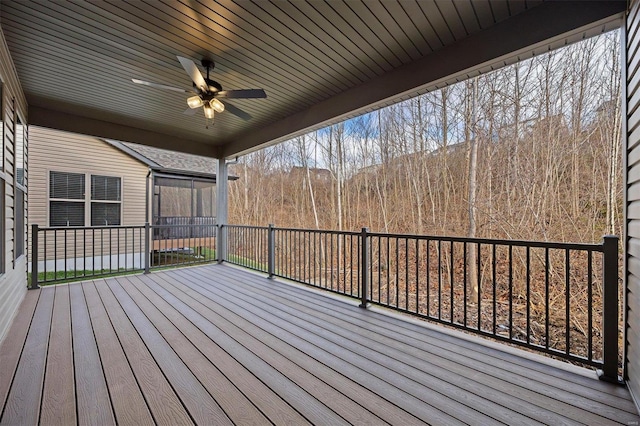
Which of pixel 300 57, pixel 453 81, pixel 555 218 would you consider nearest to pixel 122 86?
pixel 300 57

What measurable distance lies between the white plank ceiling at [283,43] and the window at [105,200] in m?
3.57

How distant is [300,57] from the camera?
2.82 m

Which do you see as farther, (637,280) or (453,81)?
(453,81)

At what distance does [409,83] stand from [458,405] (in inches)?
109

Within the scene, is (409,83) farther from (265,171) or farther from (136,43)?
(265,171)

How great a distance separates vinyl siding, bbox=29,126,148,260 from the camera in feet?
20.4

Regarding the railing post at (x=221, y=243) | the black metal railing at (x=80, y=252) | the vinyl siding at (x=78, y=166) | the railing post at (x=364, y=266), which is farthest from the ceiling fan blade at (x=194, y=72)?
the vinyl siding at (x=78, y=166)

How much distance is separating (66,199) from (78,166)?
0.85 m

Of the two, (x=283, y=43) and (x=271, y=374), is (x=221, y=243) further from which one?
(x=271, y=374)

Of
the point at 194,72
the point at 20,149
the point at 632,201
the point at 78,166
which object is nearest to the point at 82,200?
the point at 78,166

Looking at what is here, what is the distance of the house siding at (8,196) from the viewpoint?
98.0 inches

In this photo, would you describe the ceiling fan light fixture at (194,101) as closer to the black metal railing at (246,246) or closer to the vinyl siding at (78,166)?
the black metal railing at (246,246)

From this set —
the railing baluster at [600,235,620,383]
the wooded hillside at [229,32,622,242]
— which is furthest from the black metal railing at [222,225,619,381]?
the wooded hillside at [229,32,622,242]

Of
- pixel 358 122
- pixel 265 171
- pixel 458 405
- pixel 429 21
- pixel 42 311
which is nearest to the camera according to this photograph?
pixel 458 405
